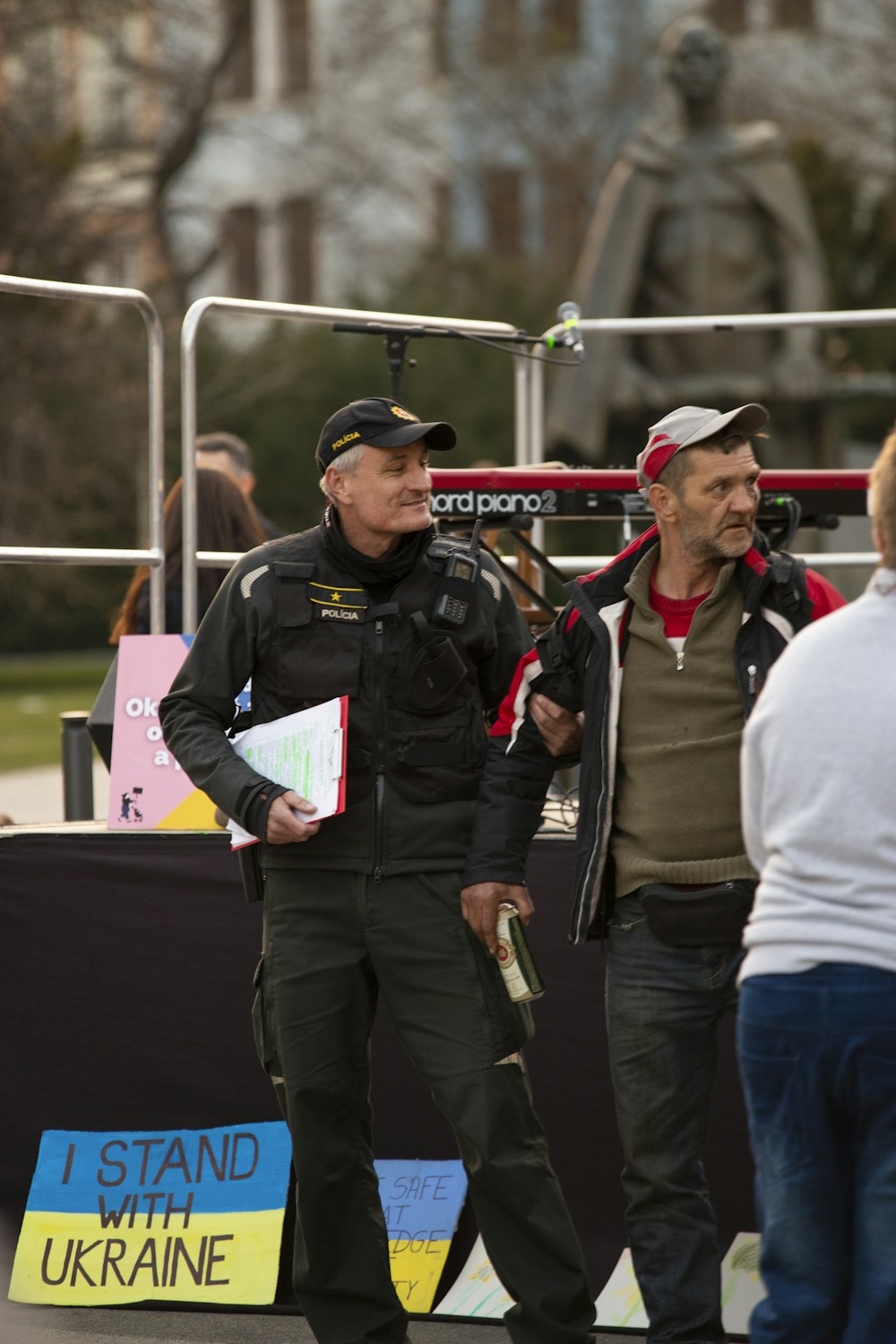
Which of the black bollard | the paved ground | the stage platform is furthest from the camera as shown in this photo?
the black bollard

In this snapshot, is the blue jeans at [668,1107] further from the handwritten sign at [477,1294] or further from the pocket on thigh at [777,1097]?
the handwritten sign at [477,1294]

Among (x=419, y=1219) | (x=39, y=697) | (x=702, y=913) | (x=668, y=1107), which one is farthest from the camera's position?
(x=39, y=697)

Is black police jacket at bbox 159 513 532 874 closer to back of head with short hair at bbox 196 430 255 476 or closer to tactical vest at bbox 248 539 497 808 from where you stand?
tactical vest at bbox 248 539 497 808

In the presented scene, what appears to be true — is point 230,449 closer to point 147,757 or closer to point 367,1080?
point 147,757

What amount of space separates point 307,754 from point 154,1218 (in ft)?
5.80

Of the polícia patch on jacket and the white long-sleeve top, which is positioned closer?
the white long-sleeve top

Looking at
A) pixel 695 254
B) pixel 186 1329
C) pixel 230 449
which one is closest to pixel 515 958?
pixel 186 1329

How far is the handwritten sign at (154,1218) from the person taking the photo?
4953 millimetres

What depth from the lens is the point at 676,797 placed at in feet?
12.0

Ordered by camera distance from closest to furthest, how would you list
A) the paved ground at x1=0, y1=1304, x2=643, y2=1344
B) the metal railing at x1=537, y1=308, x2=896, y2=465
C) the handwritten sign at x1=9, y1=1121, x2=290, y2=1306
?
1. the paved ground at x1=0, y1=1304, x2=643, y2=1344
2. the handwritten sign at x1=9, y1=1121, x2=290, y2=1306
3. the metal railing at x1=537, y1=308, x2=896, y2=465

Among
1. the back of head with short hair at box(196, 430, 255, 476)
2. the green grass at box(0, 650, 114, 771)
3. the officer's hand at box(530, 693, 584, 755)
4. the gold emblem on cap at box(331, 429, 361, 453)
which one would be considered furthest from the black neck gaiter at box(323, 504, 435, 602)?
the green grass at box(0, 650, 114, 771)

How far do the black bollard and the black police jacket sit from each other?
2580 millimetres

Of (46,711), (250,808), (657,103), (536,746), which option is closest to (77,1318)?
(250,808)

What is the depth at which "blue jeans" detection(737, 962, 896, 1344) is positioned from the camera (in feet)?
9.32
